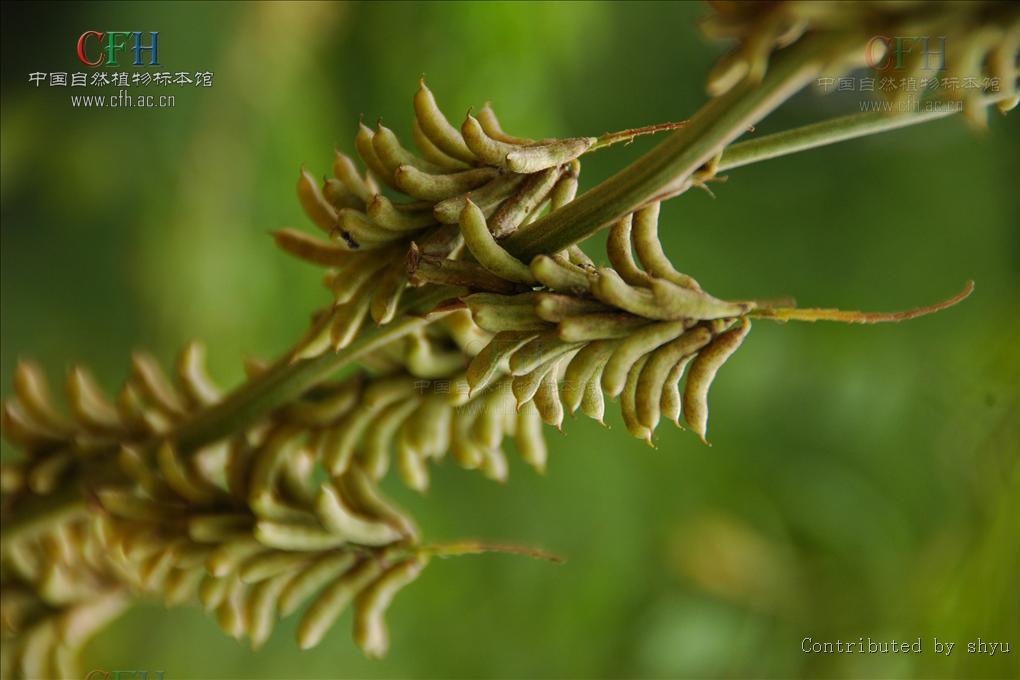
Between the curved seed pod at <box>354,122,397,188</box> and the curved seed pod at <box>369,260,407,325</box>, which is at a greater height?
the curved seed pod at <box>354,122,397,188</box>

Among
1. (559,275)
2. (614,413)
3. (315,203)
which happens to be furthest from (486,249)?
(614,413)

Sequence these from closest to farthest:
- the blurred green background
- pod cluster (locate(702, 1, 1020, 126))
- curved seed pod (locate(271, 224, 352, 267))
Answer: pod cluster (locate(702, 1, 1020, 126))
curved seed pod (locate(271, 224, 352, 267))
the blurred green background

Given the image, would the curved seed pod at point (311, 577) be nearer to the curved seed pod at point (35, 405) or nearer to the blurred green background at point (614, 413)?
the curved seed pod at point (35, 405)

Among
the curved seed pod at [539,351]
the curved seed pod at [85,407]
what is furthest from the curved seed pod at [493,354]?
the curved seed pod at [85,407]

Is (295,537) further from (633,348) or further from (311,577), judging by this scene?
(633,348)

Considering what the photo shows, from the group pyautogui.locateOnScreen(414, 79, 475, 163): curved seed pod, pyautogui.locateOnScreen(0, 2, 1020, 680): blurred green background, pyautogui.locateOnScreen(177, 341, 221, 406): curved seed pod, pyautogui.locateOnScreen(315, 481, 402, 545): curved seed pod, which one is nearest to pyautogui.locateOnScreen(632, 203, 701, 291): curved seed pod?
pyautogui.locateOnScreen(414, 79, 475, 163): curved seed pod

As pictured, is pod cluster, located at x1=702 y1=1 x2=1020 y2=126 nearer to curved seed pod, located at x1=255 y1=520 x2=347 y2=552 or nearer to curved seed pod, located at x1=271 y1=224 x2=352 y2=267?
curved seed pod, located at x1=271 y1=224 x2=352 y2=267

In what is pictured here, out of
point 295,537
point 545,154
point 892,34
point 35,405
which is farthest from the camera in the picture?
point 35,405
